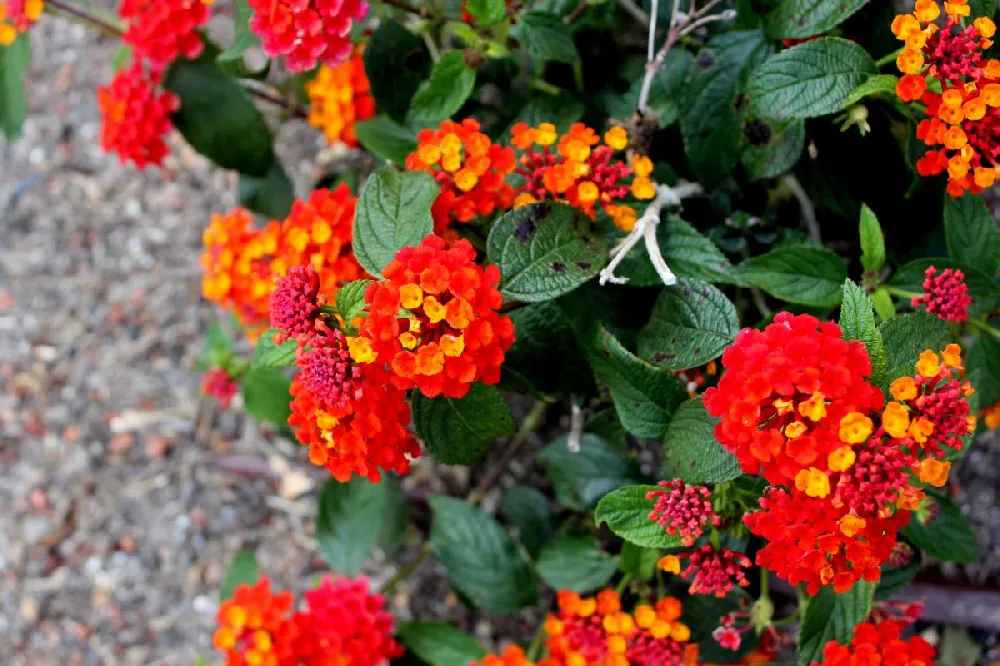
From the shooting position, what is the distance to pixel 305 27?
1.53 metres

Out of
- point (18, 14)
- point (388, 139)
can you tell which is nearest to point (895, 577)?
point (388, 139)

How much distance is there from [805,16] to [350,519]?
1.45 metres

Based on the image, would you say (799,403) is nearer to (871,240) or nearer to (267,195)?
(871,240)

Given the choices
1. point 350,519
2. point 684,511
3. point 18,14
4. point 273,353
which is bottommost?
point 350,519

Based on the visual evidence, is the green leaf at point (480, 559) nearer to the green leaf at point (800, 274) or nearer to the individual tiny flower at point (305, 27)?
the green leaf at point (800, 274)

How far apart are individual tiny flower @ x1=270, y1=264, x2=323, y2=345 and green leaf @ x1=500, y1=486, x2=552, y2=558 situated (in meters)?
1.04

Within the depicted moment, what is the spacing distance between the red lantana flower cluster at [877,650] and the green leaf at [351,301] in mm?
865

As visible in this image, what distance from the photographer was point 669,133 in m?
1.91

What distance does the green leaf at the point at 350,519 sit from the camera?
214cm

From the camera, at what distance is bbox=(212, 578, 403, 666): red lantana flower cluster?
1708 mm

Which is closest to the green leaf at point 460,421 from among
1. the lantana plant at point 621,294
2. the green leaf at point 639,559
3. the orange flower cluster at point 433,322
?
the lantana plant at point 621,294

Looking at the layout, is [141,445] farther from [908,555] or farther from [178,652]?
[908,555]

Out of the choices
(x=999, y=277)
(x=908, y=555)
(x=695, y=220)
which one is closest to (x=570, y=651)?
(x=908, y=555)

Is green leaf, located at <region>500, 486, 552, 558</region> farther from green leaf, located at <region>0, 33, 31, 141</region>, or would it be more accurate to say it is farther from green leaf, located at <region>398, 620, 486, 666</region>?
green leaf, located at <region>0, 33, 31, 141</region>
